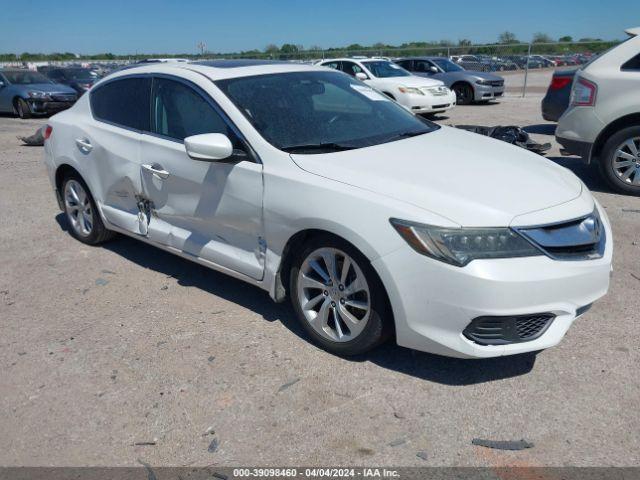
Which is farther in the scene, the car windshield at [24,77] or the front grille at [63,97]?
the car windshield at [24,77]

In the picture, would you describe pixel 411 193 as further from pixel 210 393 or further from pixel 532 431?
pixel 210 393

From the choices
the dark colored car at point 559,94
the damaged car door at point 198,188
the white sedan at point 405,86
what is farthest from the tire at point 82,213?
the white sedan at point 405,86

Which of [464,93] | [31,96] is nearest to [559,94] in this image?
[464,93]

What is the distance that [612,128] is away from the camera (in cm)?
662

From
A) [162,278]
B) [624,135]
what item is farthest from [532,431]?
[624,135]

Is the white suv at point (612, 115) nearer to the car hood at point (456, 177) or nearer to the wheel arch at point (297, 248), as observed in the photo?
the car hood at point (456, 177)

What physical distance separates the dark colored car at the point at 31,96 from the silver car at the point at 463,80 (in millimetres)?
10645

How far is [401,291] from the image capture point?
304 cm

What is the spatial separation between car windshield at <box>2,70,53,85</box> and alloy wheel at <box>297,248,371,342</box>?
17.5 metres

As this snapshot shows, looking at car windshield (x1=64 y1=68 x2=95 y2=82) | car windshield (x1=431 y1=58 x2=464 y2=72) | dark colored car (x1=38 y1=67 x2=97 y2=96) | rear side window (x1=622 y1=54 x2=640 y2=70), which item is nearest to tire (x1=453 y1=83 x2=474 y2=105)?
car windshield (x1=431 y1=58 x2=464 y2=72)

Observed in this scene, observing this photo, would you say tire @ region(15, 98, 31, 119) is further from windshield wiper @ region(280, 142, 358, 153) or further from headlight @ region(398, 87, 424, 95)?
windshield wiper @ region(280, 142, 358, 153)

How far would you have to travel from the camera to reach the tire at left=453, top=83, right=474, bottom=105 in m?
17.3

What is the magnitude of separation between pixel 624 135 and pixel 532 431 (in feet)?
15.7

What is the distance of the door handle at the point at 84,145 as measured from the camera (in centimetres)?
502
